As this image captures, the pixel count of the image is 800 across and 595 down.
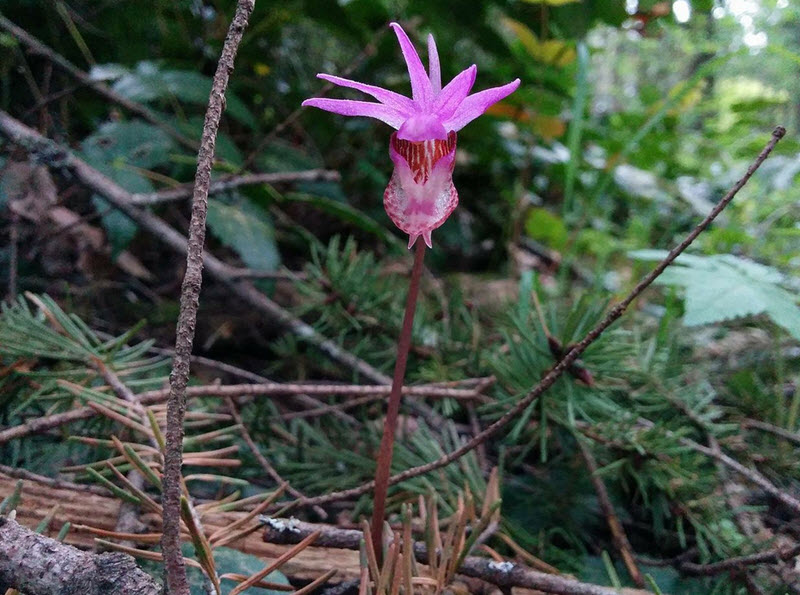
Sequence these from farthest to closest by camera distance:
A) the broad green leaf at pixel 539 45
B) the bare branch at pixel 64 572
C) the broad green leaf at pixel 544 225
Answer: the broad green leaf at pixel 544 225 < the broad green leaf at pixel 539 45 < the bare branch at pixel 64 572

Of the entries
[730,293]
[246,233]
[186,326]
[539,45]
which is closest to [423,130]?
[186,326]

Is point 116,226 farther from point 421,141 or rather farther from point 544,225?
point 544,225

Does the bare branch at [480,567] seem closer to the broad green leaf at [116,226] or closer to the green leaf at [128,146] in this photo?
the broad green leaf at [116,226]

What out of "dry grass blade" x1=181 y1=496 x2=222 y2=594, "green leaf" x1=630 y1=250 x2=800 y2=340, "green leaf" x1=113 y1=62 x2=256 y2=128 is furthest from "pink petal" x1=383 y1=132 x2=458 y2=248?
"green leaf" x1=113 y1=62 x2=256 y2=128

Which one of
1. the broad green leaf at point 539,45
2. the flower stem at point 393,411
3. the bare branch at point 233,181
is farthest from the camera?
the broad green leaf at point 539,45

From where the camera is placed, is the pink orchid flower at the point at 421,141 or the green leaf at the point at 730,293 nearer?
the pink orchid flower at the point at 421,141

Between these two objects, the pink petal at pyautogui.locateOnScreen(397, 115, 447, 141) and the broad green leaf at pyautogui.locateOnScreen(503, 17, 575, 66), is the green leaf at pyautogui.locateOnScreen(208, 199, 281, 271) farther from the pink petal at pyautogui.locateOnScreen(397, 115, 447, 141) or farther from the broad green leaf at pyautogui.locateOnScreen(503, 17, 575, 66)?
the broad green leaf at pyautogui.locateOnScreen(503, 17, 575, 66)

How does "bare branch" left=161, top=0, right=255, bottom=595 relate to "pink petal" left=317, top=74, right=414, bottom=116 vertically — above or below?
below

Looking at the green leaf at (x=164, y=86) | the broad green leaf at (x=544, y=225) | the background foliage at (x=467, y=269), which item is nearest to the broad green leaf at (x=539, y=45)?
the background foliage at (x=467, y=269)

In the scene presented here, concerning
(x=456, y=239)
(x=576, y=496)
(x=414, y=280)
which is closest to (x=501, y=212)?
(x=456, y=239)
